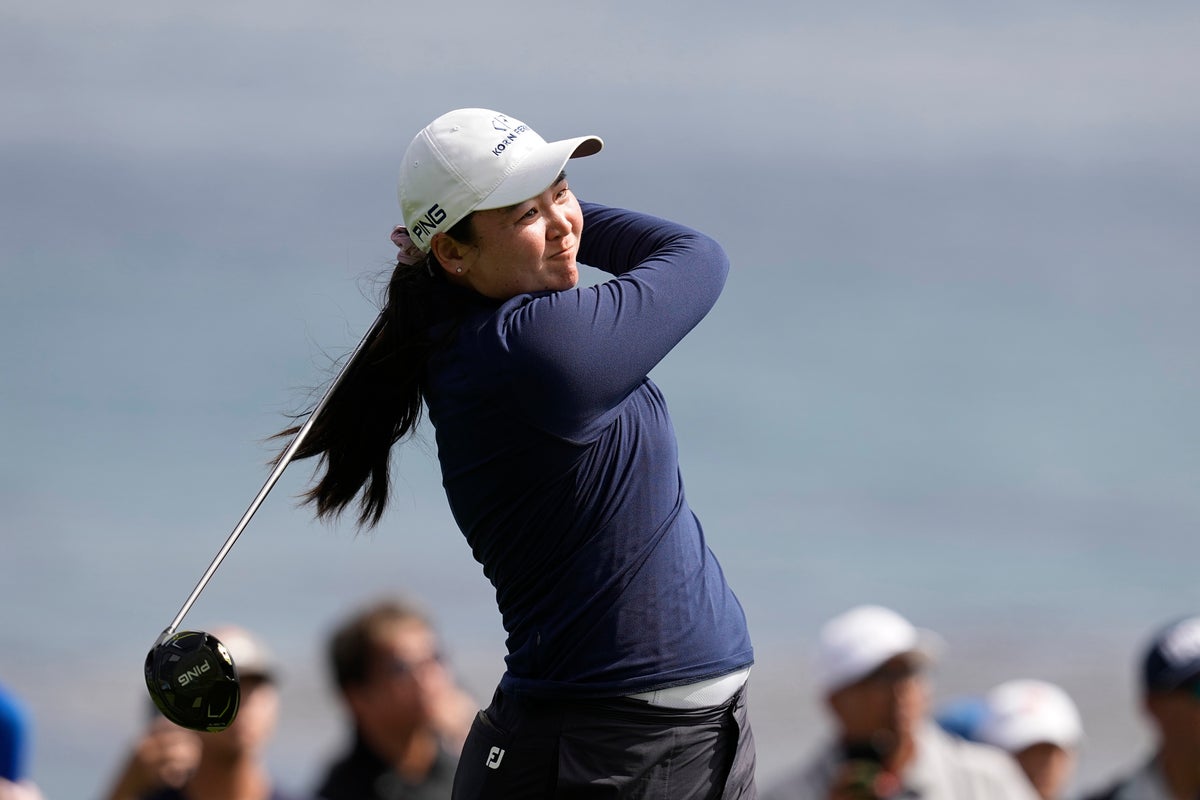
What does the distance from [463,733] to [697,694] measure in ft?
6.96

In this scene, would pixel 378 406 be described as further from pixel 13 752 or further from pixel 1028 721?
pixel 1028 721

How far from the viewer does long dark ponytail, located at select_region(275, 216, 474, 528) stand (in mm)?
3422

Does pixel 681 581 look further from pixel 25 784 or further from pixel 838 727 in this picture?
pixel 838 727

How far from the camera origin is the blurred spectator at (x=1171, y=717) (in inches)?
192

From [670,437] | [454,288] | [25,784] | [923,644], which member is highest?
[454,288]

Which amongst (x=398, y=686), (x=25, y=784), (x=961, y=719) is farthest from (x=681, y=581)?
(x=961, y=719)

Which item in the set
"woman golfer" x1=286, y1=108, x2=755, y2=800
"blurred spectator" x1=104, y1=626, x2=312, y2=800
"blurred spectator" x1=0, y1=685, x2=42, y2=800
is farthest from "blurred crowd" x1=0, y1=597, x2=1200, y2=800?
"woman golfer" x1=286, y1=108, x2=755, y2=800

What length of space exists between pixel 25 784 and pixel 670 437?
1753 mm

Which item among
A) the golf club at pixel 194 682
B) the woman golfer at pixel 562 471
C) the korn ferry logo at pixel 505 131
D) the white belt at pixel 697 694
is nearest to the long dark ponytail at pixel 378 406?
the woman golfer at pixel 562 471

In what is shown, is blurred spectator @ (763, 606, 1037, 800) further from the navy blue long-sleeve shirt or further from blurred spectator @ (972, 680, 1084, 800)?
the navy blue long-sleeve shirt

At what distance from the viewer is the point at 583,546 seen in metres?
3.23

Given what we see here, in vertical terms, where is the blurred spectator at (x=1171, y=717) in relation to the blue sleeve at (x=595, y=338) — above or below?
below

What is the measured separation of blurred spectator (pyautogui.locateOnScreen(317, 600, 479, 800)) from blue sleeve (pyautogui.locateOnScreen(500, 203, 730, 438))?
2.12m

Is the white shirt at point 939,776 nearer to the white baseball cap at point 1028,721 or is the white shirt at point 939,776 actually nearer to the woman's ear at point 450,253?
the white baseball cap at point 1028,721
